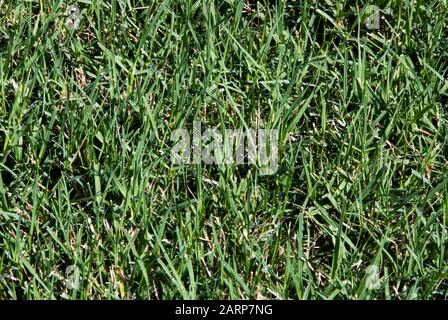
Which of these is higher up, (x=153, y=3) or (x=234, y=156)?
(x=153, y=3)

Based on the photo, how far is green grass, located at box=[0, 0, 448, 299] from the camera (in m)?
2.71

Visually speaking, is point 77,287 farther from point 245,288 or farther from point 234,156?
point 234,156

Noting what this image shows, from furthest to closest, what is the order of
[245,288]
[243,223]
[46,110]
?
[46,110] < [243,223] < [245,288]

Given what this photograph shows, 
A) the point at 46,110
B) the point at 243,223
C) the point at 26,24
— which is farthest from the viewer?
the point at 26,24

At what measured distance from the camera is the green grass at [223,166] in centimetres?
271

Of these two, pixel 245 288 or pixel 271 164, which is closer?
pixel 245 288

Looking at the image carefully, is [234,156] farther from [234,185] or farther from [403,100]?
[403,100]

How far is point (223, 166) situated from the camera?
2904 millimetres

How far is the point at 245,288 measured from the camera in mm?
2625

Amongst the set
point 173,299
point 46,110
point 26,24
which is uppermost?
point 26,24

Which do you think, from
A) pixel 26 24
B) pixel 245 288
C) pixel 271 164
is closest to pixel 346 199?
pixel 271 164

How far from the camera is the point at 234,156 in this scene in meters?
2.96

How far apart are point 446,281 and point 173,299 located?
73 centimetres

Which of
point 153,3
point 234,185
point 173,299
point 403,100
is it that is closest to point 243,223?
point 234,185
